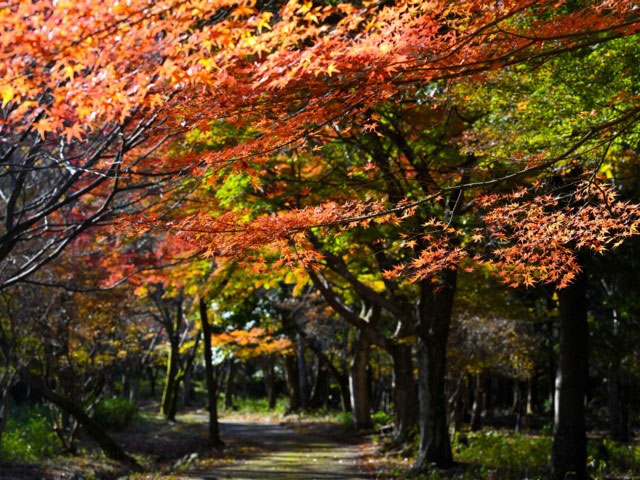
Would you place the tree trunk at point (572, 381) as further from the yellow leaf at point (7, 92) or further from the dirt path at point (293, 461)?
the yellow leaf at point (7, 92)

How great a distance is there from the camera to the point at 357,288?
13.1 m

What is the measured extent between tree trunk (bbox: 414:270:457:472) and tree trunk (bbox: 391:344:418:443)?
16.6ft

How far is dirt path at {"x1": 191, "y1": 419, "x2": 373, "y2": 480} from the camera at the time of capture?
13.8m

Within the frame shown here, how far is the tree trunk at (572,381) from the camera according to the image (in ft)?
37.5

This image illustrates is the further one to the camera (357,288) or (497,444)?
(497,444)

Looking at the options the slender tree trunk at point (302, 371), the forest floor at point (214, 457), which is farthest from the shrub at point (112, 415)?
the slender tree trunk at point (302, 371)

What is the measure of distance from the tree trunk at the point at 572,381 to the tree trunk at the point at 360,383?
12.8 metres

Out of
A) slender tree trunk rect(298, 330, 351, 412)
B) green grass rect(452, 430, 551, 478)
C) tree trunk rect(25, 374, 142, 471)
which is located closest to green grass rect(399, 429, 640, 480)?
green grass rect(452, 430, 551, 478)

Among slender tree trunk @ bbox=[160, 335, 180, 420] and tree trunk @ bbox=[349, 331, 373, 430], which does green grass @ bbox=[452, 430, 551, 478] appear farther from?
slender tree trunk @ bbox=[160, 335, 180, 420]

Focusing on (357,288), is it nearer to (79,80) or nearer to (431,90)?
(431,90)

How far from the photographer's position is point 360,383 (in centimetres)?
2462

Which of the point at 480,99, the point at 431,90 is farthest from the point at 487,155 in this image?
the point at 431,90

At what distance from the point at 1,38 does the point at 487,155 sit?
251 inches

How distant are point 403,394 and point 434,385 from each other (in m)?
6.34
